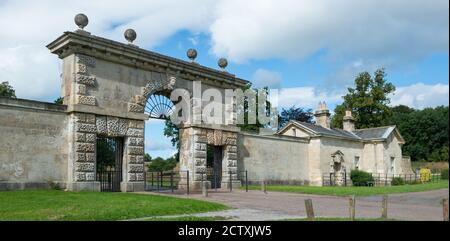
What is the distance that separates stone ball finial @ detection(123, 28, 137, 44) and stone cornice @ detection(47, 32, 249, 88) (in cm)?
41

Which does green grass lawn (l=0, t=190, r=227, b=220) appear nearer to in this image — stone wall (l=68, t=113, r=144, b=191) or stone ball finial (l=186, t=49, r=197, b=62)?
stone wall (l=68, t=113, r=144, b=191)

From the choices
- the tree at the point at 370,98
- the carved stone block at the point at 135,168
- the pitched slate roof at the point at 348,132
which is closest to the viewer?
the carved stone block at the point at 135,168

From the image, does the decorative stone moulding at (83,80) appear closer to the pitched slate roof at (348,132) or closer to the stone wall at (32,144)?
the stone wall at (32,144)

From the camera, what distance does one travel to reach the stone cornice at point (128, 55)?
17.0 m

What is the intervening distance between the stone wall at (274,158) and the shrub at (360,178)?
3.98 metres

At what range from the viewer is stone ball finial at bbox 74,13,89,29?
56.3 feet

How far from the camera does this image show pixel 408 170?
39.0 metres

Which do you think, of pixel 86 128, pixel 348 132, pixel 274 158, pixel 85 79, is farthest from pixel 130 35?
pixel 348 132

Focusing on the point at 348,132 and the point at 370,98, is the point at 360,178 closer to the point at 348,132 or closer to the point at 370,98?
the point at 348,132

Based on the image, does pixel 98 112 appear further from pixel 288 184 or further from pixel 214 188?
pixel 288 184

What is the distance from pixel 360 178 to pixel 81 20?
69.2 ft

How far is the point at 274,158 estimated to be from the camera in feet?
86.2

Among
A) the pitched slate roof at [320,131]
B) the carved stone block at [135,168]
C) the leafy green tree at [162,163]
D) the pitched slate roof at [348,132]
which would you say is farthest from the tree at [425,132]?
the carved stone block at [135,168]
